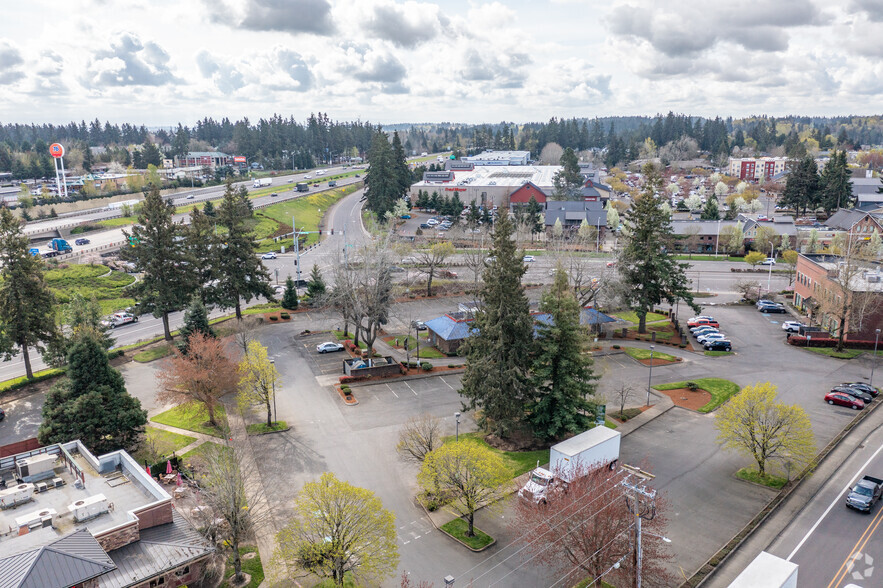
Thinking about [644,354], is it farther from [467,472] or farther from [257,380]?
[257,380]

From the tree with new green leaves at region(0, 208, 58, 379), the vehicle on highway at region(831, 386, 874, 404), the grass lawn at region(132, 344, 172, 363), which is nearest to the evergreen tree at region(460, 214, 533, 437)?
the vehicle on highway at region(831, 386, 874, 404)

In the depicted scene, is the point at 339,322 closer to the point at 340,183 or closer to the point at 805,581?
the point at 805,581

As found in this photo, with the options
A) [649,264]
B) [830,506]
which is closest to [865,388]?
[830,506]

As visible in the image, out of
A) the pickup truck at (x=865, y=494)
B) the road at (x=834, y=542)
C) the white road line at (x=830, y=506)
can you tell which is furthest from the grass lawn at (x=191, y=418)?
the pickup truck at (x=865, y=494)

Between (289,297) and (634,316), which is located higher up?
(289,297)

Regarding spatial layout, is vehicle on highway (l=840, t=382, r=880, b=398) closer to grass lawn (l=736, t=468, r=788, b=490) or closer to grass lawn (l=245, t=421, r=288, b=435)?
grass lawn (l=736, t=468, r=788, b=490)
